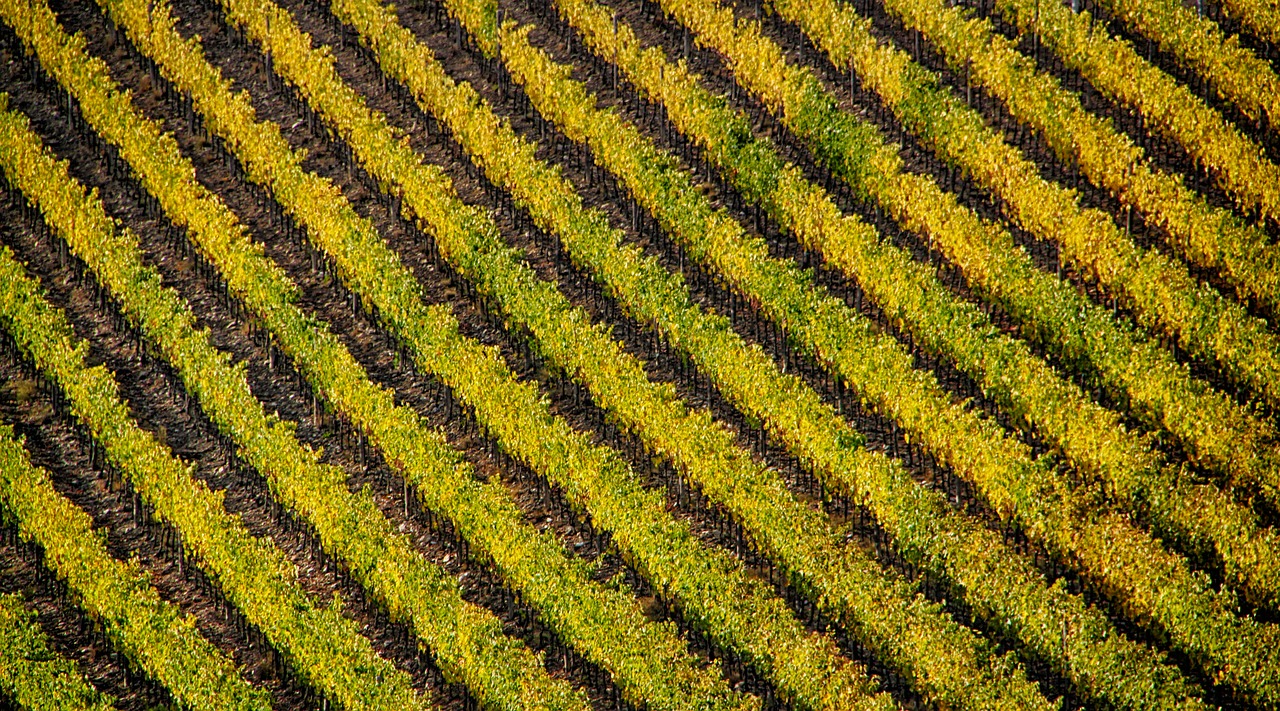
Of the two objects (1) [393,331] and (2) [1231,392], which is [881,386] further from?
(1) [393,331]

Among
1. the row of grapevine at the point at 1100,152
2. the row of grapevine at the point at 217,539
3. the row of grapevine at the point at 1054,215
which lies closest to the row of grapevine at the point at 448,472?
the row of grapevine at the point at 217,539

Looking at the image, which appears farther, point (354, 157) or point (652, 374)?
point (354, 157)

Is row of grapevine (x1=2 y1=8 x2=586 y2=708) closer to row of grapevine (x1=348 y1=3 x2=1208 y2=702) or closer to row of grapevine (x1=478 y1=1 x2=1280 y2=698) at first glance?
row of grapevine (x1=348 y1=3 x2=1208 y2=702)

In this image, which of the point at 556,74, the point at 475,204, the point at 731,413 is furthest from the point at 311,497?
the point at 556,74

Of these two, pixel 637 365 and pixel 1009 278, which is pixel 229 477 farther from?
pixel 1009 278

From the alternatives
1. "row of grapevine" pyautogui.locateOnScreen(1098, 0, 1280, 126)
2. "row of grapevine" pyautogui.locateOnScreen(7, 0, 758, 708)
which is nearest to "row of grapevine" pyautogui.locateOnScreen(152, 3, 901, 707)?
"row of grapevine" pyautogui.locateOnScreen(7, 0, 758, 708)
